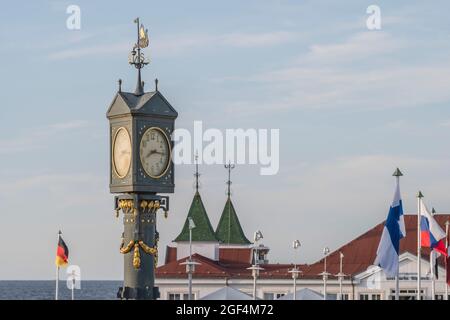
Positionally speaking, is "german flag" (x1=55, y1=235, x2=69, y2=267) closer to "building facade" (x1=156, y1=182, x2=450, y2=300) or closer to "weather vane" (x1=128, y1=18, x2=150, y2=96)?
"weather vane" (x1=128, y1=18, x2=150, y2=96)

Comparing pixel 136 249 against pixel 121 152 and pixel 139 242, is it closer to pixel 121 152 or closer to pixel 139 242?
pixel 139 242

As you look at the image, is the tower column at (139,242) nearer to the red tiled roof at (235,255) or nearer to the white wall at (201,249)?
the white wall at (201,249)

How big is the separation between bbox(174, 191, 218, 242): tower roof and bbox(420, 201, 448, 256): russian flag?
5148 centimetres

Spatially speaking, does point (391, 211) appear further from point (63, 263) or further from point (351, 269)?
point (351, 269)

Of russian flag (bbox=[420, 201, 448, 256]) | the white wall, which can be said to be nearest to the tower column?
russian flag (bbox=[420, 201, 448, 256])

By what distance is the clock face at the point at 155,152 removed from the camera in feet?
161

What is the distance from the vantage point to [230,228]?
404 ft

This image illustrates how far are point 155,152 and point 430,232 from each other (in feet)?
70.5

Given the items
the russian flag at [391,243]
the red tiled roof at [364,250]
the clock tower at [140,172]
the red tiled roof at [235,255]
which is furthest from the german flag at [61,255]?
the red tiled roof at [235,255]

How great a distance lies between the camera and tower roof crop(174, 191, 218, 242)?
116938mm

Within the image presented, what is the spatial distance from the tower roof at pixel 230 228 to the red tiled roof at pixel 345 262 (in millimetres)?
8363

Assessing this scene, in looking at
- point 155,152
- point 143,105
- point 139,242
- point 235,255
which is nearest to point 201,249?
point 235,255
